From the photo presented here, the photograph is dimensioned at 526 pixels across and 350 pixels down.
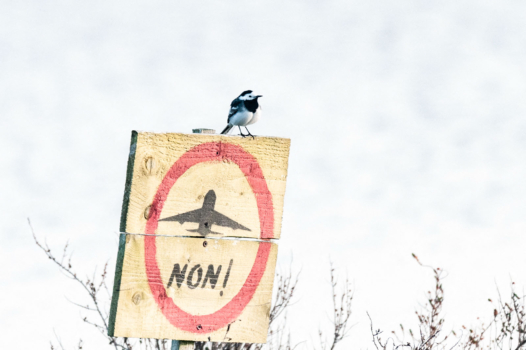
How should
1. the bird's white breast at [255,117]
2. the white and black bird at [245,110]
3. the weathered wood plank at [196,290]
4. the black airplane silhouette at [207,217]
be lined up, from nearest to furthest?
the weathered wood plank at [196,290] → the black airplane silhouette at [207,217] → the white and black bird at [245,110] → the bird's white breast at [255,117]

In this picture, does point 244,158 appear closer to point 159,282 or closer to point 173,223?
point 173,223

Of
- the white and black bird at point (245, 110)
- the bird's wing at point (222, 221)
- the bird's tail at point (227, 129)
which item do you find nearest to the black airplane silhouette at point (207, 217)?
the bird's wing at point (222, 221)

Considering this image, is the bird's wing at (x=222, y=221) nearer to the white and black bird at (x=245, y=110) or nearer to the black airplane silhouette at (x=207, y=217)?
the black airplane silhouette at (x=207, y=217)

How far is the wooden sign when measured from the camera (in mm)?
3564

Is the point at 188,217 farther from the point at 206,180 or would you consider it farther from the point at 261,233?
the point at 261,233

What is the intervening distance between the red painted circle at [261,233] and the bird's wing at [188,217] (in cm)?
10

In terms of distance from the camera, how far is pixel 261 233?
3.86m

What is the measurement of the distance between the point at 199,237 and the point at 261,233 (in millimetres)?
412

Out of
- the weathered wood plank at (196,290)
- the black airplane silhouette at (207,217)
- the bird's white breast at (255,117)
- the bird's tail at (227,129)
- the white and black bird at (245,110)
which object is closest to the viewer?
the weathered wood plank at (196,290)

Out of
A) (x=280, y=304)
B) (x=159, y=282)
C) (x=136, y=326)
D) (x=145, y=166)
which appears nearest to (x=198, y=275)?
(x=159, y=282)

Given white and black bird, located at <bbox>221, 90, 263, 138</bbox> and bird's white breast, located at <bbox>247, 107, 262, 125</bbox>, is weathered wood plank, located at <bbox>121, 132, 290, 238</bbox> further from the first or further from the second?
bird's white breast, located at <bbox>247, 107, 262, 125</bbox>

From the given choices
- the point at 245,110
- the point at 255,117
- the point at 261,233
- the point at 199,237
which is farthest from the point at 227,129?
the point at 199,237

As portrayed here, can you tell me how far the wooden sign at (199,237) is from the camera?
3.56 meters

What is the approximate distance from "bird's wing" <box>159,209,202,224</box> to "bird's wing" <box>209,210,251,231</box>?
0.27ft
